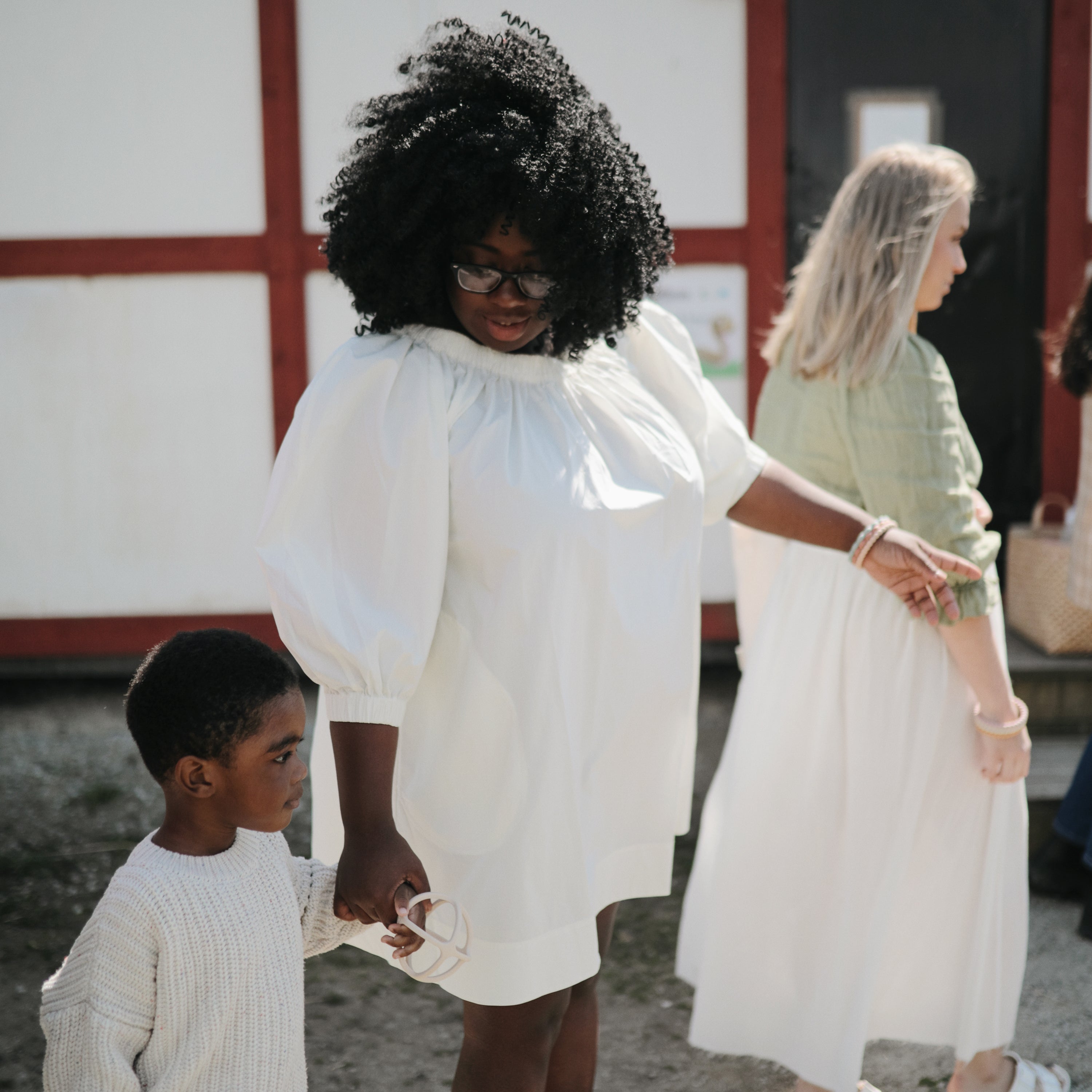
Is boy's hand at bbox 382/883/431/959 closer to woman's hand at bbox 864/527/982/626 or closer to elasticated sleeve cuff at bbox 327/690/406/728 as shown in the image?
elasticated sleeve cuff at bbox 327/690/406/728

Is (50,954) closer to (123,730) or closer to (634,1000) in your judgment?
(634,1000)

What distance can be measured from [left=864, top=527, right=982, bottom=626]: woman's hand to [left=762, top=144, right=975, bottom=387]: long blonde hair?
362mm

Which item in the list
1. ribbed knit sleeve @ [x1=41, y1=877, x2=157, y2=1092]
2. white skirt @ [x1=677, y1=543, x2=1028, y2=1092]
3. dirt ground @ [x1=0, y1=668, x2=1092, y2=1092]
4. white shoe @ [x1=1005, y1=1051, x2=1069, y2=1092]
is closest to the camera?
ribbed knit sleeve @ [x1=41, y1=877, x2=157, y2=1092]

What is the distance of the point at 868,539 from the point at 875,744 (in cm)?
51

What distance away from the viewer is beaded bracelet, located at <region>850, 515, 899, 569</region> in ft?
6.86

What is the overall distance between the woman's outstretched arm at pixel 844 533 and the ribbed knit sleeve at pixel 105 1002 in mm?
1189

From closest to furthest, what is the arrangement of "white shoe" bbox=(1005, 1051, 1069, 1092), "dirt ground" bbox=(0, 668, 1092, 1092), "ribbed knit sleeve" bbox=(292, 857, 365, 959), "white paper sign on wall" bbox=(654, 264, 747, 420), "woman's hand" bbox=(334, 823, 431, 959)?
"woman's hand" bbox=(334, 823, 431, 959) → "ribbed knit sleeve" bbox=(292, 857, 365, 959) → "white shoe" bbox=(1005, 1051, 1069, 1092) → "dirt ground" bbox=(0, 668, 1092, 1092) → "white paper sign on wall" bbox=(654, 264, 747, 420)

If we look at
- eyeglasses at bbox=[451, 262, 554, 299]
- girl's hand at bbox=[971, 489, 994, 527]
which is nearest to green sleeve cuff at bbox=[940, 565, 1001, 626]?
girl's hand at bbox=[971, 489, 994, 527]

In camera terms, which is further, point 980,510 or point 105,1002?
point 980,510

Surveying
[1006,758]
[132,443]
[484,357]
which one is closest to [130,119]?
[132,443]

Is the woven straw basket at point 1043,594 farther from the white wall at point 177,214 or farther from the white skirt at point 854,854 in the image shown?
the white skirt at point 854,854

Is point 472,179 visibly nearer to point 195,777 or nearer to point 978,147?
point 195,777

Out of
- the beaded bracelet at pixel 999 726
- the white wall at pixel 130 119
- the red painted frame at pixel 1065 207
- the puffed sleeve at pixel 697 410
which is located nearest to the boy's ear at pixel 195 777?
the puffed sleeve at pixel 697 410

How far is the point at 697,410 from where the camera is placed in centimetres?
207
